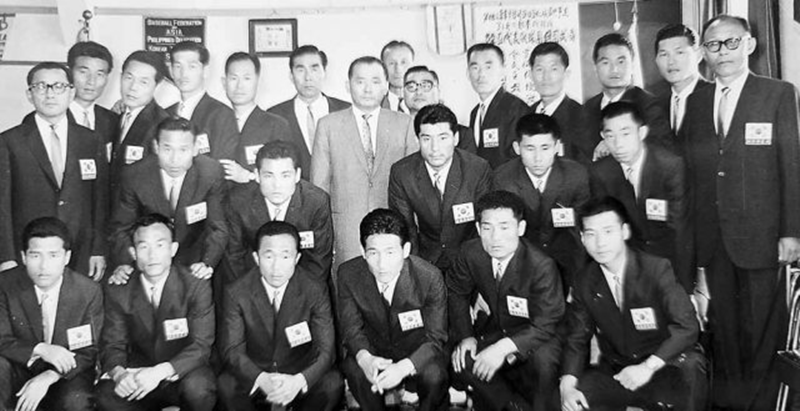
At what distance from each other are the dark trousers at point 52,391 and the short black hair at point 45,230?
53 centimetres

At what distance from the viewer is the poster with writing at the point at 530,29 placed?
3.54m

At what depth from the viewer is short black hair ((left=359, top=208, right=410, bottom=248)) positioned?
Result: 3143 millimetres

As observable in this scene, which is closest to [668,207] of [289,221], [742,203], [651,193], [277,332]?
[651,193]

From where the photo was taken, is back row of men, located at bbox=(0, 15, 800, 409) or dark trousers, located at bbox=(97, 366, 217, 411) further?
back row of men, located at bbox=(0, 15, 800, 409)

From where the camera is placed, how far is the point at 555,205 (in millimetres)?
3352

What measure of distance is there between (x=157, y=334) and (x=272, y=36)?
1.46 metres

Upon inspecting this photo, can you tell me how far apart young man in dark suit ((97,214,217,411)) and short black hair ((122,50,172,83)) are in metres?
0.71

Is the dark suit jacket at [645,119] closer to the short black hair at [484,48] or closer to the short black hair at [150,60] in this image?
the short black hair at [484,48]

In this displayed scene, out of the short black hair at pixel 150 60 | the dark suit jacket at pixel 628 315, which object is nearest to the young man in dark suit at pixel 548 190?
the dark suit jacket at pixel 628 315

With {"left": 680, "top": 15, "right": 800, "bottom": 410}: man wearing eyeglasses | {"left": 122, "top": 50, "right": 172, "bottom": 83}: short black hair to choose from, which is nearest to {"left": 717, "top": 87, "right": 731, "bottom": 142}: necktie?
{"left": 680, "top": 15, "right": 800, "bottom": 410}: man wearing eyeglasses

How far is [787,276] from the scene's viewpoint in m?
3.24

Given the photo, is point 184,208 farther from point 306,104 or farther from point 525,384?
point 525,384

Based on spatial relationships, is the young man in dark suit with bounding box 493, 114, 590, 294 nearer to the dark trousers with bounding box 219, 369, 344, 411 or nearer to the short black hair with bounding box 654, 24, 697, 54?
the short black hair with bounding box 654, 24, 697, 54

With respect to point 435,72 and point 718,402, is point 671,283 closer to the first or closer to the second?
point 718,402
